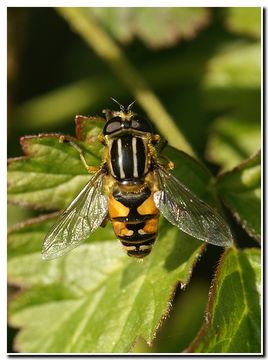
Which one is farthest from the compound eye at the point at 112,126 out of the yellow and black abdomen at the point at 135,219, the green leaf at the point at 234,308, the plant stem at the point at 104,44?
the plant stem at the point at 104,44

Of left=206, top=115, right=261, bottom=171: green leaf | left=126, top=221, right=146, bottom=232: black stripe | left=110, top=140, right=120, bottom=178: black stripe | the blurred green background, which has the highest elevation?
the blurred green background

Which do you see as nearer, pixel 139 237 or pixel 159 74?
pixel 139 237

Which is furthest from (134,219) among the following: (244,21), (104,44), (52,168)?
(244,21)

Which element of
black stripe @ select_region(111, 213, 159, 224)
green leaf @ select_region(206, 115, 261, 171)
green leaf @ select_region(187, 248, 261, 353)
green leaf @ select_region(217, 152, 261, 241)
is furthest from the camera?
green leaf @ select_region(206, 115, 261, 171)

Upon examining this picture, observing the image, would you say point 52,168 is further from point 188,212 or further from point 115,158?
point 188,212

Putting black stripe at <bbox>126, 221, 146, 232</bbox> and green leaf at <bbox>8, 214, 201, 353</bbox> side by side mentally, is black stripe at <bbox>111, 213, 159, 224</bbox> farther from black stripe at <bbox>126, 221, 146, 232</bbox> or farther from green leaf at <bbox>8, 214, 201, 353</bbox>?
green leaf at <bbox>8, 214, 201, 353</bbox>

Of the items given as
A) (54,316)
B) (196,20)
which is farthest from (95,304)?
(196,20)

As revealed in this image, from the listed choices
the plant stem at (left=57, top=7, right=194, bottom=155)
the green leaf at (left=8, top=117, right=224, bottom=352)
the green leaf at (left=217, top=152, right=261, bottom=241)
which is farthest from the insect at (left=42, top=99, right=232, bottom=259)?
the plant stem at (left=57, top=7, right=194, bottom=155)
